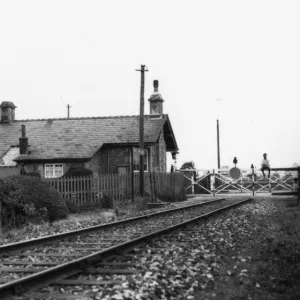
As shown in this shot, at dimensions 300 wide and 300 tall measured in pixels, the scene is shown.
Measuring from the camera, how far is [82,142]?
33.5 meters

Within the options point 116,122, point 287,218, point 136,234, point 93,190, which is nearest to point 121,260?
point 136,234

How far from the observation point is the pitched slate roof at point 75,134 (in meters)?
32.3

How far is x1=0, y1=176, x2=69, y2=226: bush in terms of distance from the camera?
14836 mm

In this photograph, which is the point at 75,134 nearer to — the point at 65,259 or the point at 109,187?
the point at 109,187

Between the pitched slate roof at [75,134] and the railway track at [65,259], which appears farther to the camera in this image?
the pitched slate roof at [75,134]

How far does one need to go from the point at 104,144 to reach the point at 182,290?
2786 centimetres

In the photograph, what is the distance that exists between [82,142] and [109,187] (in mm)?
9729

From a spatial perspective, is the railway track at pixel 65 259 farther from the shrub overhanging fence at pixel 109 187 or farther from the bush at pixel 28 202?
the shrub overhanging fence at pixel 109 187

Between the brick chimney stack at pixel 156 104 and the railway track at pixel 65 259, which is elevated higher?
the brick chimney stack at pixel 156 104

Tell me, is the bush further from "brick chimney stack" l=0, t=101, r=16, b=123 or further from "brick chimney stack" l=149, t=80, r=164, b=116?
"brick chimney stack" l=0, t=101, r=16, b=123

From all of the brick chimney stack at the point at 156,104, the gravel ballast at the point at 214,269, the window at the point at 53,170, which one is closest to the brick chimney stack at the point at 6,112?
the window at the point at 53,170

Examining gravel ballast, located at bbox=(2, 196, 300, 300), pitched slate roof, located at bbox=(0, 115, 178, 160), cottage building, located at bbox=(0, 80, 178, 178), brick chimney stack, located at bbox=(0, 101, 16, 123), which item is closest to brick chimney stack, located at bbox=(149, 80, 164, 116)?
cottage building, located at bbox=(0, 80, 178, 178)

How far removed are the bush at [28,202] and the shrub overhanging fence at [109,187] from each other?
495 centimetres

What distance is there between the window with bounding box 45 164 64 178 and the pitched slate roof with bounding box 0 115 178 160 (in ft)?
2.06
